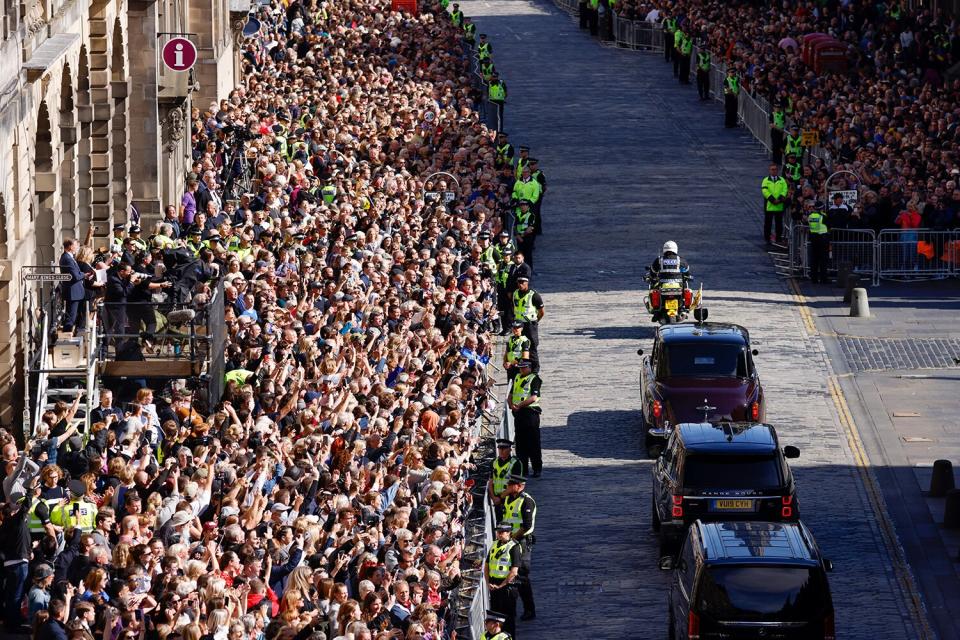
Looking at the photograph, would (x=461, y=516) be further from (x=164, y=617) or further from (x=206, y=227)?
(x=206, y=227)

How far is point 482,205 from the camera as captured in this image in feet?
146

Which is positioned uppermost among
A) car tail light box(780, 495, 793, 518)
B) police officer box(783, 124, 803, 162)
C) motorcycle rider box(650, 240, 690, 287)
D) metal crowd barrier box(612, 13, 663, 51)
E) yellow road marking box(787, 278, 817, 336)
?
metal crowd barrier box(612, 13, 663, 51)

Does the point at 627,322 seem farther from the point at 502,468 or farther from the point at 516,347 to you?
the point at 502,468

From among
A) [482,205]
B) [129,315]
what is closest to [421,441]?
[129,315]

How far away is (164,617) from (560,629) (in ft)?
24.2

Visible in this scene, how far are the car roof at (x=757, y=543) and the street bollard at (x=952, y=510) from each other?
19.5 feet

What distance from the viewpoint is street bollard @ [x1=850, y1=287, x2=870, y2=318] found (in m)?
43.6

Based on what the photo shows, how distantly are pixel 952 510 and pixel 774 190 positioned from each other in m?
17.9

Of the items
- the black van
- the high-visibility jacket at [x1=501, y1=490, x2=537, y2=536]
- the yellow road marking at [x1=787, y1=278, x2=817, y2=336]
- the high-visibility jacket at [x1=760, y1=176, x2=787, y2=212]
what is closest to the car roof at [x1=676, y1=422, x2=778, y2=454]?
the high-visibility jacket at [x1=501, y1=490, x2=537, y2=536]

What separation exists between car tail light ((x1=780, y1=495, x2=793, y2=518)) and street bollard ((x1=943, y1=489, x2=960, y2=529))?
3.49 metres

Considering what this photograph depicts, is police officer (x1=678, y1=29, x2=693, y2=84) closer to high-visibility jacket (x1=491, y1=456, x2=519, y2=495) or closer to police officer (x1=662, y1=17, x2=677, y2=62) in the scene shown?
police officer (x1=662, y1=17, x2=677, y2=62)

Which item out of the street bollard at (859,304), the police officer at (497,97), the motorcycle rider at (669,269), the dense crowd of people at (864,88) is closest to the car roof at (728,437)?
the motorcycle rider at (669,269)

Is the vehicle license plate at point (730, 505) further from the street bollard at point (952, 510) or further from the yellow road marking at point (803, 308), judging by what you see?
the yellow road marking at point (803, 308)

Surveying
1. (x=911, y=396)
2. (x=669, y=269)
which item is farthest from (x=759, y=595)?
(x=669, y=269)
